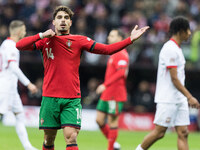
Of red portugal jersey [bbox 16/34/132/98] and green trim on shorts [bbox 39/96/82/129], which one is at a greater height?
red portugal jersey [bbox 16/34/132/98]

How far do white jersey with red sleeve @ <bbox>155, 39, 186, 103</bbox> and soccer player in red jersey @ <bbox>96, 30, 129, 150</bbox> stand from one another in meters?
2.51

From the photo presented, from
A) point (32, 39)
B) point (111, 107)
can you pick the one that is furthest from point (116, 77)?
point (32, 39)

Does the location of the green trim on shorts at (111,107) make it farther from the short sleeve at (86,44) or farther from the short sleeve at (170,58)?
the short sleeve at (86,44)

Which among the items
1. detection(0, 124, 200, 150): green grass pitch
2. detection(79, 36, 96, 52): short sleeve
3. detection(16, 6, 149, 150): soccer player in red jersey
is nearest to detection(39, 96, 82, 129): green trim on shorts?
detection(16, 6, 149, 150): soccer player in red jersey

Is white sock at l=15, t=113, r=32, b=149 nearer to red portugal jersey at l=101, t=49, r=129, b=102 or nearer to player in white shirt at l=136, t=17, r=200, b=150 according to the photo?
red portugal jersey at l=101, t=49, r=129, b=102

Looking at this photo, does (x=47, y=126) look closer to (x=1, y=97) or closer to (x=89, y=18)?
(x=1, y=97)

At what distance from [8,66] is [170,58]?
3.58m

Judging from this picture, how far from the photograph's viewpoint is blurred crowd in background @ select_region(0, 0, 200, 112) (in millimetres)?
19516

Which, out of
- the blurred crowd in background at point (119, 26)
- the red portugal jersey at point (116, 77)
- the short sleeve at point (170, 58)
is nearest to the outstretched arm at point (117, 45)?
the short sleeve at point (170, 58)

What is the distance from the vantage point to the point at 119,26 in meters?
20.6

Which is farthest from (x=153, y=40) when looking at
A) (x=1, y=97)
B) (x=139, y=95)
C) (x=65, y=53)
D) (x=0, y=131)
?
(x=65, y=53)

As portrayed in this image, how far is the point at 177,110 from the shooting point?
8328 mm

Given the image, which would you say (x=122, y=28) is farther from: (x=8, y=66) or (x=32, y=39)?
(x=32, y=39)

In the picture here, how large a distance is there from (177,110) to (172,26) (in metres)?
1.46
